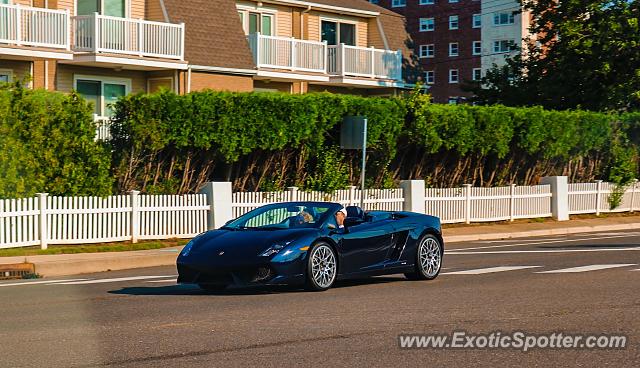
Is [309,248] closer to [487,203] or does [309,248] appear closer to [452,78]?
[487,203]

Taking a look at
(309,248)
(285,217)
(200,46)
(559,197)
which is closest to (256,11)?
(200,46)

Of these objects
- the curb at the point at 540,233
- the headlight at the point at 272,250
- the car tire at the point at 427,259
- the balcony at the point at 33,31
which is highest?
the balcony at the point at 33,31

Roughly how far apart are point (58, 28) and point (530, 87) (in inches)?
945

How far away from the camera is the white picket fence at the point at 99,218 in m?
24.3

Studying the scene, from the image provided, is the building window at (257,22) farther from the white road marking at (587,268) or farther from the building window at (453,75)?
the building window at (453,75)

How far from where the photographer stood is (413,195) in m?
33.5

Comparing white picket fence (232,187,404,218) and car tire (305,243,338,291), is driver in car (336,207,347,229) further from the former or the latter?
white picket fence (232,187,404,218)

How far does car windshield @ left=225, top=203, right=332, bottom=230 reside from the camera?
623 inches

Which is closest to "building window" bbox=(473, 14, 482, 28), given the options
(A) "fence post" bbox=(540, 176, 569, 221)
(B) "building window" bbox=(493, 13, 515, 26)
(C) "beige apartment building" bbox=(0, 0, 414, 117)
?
(B) "building window" bbox=(493, 13, 515, 26)

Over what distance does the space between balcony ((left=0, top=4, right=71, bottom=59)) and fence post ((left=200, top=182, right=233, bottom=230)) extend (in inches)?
297

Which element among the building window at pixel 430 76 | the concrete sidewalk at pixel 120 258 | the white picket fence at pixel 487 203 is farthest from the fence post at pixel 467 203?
the building window at pixel 430 76

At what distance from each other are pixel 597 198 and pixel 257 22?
13.8 m

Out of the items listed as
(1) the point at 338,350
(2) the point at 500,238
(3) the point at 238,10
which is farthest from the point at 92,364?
(3) the point at 238,10

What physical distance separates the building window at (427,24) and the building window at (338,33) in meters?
65.1
